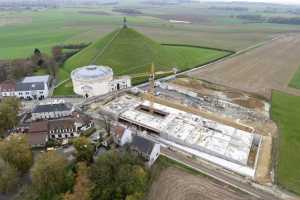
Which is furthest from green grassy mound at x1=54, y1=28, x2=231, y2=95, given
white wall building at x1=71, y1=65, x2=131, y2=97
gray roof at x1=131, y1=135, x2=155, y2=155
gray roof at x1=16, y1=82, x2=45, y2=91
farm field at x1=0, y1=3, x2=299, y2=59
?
gray roof at x1=131, y1=135, x2=155, y2=155

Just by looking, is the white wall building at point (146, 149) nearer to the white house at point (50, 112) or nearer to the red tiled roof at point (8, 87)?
the white house at point (50, 112)

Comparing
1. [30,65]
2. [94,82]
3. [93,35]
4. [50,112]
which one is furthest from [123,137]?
[93,35]

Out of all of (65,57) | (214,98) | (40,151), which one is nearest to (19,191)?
(40,151)

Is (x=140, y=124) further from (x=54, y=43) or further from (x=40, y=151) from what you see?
→ (x=54, y=43)

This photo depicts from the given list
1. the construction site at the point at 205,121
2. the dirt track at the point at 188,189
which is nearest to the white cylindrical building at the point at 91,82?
the construction site at the point at 205,121

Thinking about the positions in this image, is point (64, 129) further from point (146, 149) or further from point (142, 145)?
point (146, 149)

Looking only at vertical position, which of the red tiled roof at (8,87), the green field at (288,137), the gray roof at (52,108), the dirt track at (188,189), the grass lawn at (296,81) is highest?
the grass lawn at (296,81)

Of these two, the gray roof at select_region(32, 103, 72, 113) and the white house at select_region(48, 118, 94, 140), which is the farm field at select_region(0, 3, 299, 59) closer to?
the gray roof at select_region(32, 103, 72, 113)
